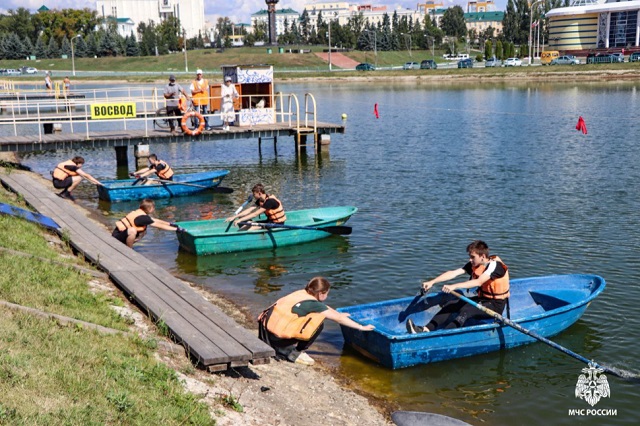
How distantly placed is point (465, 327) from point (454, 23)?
180 metres

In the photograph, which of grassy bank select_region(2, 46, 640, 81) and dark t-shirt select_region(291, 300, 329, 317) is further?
grassy bank select_region(2, 46, 640, 81)

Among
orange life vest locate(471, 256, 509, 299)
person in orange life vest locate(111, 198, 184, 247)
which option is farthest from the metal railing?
orange life vest locate(471, 256, 509, 299)

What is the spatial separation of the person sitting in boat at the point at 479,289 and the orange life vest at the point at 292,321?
2.23m

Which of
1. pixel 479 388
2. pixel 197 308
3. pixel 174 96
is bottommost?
pixel 479 388

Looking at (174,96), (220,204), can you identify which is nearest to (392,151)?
(174,96)

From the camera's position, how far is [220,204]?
25.6m

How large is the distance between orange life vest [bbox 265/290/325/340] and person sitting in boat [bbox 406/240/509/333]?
7.31 feet

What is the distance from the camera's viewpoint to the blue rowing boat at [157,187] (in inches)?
996

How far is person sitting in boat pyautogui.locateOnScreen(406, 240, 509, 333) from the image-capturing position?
12094 millimetres

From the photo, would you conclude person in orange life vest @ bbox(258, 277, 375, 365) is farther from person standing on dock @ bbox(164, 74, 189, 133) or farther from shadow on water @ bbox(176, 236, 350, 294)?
person standing on dock @ bbox(164, 74, 189, 133)

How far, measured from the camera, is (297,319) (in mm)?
10539

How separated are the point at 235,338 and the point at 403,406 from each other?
2790mm

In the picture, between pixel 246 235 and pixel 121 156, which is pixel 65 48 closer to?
pixel 121 156

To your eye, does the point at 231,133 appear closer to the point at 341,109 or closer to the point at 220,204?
the point at 220,204
